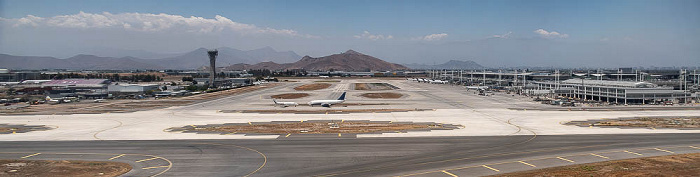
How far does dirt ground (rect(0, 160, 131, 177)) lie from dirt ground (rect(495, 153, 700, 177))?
26209 mm

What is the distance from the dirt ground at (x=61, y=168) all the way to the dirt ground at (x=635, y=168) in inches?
1032

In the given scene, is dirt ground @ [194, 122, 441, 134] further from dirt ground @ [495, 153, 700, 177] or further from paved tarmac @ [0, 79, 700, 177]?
dirt ground @ [495, 153, 700, 177]

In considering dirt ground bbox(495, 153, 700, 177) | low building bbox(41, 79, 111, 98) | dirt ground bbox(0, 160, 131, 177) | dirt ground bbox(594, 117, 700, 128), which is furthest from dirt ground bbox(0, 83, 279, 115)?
dirt ground bbox(594, 117, 700, 128)

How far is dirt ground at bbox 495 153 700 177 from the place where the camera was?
26219mm

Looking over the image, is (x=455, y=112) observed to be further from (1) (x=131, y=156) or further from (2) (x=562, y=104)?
(1) (x=131, y=156)

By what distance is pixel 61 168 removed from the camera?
30.0 m

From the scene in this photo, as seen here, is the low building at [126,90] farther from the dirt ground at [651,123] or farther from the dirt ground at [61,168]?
the dirt ground at [651,123]

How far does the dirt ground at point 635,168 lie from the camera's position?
26219mm

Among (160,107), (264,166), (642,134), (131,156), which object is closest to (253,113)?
(160,107)

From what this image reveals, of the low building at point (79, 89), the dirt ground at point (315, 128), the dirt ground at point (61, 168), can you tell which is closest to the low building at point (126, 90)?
the low building at point (79, 89)

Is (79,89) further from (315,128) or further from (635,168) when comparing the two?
(635,168)

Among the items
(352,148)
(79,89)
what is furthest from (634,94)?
(79,89)

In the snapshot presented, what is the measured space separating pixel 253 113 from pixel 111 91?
72.7m

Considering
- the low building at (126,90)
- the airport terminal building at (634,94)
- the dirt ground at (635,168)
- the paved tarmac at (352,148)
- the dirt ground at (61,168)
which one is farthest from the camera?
the low building at (126,90)
